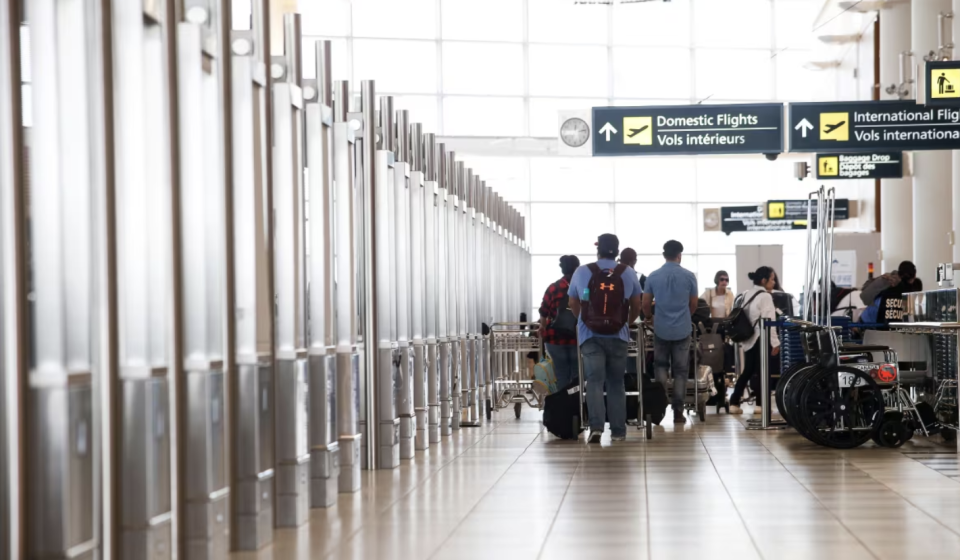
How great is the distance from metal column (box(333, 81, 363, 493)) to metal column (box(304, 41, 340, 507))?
19 centimetres

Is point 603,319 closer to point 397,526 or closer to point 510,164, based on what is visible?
point 397,526

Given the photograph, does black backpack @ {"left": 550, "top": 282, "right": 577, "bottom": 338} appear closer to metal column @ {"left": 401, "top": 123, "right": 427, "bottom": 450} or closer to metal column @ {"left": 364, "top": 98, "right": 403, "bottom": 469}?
metal column @ {"left": 401, "top": 123, "right": 427, "bottom": 450}

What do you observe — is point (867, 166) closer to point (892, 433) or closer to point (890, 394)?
point (890, 394)

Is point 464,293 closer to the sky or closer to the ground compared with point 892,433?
closer to the sky

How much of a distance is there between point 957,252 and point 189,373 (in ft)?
40.5

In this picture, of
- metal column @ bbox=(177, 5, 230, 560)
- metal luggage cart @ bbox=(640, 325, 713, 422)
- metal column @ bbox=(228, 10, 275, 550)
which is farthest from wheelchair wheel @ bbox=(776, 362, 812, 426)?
metal column @ bbox=(177, 5, 230, 560)

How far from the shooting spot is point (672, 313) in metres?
11.7

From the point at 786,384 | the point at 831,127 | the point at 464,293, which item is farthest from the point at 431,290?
the point at 831,127

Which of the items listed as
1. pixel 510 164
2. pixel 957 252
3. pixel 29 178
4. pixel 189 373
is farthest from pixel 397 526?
pixel 510 164

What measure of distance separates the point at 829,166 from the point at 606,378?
1067 centimetres

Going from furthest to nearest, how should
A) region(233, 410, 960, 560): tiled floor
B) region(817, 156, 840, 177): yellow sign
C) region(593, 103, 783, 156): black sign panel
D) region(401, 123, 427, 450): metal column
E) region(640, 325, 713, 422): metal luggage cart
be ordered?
Result: region(817, 156, 840, 177): yellow sign
region(593, 103, 783, 156): black sign panel
region(640, 325, 713, 422): metal luggage cart
region(401, 123, 427, 450): metal column
region(233, 410, 960, 560): tiled floor

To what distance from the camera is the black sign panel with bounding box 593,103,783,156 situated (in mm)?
15727

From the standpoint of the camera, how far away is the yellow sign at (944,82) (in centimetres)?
1313

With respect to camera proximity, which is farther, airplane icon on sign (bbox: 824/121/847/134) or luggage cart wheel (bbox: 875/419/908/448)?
airplane icon on sign (bbox: 824/121/847/134)
